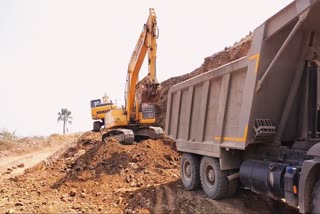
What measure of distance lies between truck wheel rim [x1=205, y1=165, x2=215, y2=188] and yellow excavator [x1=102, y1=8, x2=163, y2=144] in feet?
21.9

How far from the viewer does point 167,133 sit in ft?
29.9

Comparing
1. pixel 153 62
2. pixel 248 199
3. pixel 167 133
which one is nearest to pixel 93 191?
pixel 167 133

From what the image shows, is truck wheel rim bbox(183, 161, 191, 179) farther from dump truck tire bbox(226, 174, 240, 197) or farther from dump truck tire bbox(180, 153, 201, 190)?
dump truck tire bbox(226, 174, 240, 197)

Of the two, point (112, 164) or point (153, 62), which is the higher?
point (153, 62)

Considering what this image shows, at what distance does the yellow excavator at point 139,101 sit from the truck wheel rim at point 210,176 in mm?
6675

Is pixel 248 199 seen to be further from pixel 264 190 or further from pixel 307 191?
pixel 307 191

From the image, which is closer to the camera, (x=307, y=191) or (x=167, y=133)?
(x=307, y=191)

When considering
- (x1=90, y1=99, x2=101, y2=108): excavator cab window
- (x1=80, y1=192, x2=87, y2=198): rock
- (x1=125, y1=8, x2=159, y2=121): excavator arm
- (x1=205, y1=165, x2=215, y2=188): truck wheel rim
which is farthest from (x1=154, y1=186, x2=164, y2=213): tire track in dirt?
(x1=90, y1=99, x2=101, y2=108): excavator cab window

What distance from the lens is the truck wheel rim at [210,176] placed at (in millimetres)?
6988

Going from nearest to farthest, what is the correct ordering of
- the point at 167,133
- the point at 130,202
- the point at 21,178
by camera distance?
1. the point at 130,202
2. the point at 167,133
3. the point at 21,178

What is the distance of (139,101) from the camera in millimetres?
14648

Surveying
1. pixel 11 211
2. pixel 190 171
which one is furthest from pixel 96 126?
pixel 11 211

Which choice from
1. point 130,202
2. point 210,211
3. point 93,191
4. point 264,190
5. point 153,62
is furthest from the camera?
point 153,62

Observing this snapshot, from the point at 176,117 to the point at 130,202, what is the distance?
239cm
